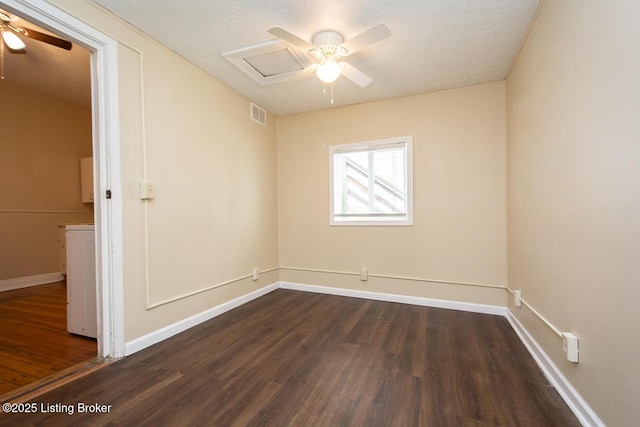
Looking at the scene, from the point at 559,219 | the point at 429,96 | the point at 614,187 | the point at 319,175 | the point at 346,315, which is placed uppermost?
the point at 429,96

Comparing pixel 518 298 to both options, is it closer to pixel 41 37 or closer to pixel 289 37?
pixel 289 37

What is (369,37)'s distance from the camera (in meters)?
1.78

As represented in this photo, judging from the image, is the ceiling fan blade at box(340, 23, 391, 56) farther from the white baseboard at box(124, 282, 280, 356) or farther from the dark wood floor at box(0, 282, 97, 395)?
the dark wood floor at box(0, 282, 97, 395)

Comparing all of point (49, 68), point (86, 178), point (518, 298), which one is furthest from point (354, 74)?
point (86, 178)

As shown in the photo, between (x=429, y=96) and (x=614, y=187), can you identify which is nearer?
(x=614, y=187)

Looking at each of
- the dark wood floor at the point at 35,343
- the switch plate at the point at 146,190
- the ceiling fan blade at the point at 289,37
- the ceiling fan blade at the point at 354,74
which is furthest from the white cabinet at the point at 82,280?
the ceiling fan blade at the point at 354,74

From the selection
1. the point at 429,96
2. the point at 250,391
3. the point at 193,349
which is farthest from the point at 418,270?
the point at 193,349

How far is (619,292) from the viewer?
3.55ft

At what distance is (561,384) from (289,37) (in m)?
2.74

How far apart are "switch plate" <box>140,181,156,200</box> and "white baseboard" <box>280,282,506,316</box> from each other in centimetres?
226

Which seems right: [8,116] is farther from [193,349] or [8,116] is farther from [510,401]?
[510,401]

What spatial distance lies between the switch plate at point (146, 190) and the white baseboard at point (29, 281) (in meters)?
3.42

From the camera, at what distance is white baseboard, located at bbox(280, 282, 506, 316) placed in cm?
280

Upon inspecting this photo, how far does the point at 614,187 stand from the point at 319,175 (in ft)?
9.35
